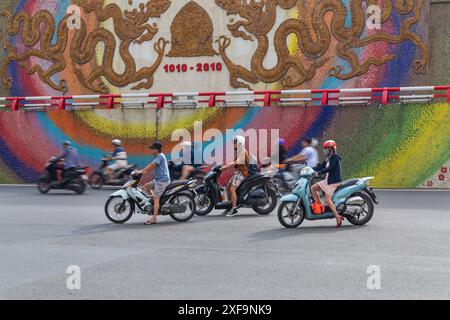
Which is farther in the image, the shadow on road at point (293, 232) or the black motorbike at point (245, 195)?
the black motorbike at point (245, 195)

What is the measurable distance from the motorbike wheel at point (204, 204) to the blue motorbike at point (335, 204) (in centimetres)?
272

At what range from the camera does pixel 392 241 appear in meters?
11.2

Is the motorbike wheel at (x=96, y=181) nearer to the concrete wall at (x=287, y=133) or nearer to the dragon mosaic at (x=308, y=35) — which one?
the concrete wall at (x=287, y=133)

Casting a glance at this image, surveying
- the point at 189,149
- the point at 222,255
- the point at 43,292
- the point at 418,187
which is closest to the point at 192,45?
the point at 189,149

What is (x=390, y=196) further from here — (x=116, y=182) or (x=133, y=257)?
(x=133, y=257)

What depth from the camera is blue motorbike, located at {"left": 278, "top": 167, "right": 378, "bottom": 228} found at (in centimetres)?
1299

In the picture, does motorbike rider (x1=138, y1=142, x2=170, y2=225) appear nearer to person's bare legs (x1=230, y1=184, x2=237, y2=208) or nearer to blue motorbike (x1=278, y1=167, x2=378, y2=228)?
person's bare legs (x1=230, y1=184, x2=237, y2=208)

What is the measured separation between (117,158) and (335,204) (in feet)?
34.7

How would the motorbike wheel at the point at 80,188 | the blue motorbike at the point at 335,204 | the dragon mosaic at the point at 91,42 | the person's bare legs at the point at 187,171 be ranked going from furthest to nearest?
the dragon mosaic at the point at 91,42 < the motorbike wheel at the point at 80,188 < the person's bare legs at the point at 187,171 < the blue motorbike at the point at 335,204

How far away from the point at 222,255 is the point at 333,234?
2663 mm

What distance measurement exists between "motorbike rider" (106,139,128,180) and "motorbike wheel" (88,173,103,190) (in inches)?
16.4

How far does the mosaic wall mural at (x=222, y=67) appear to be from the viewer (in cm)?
2173

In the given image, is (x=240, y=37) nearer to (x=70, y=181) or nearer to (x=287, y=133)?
(x=287, y=133)

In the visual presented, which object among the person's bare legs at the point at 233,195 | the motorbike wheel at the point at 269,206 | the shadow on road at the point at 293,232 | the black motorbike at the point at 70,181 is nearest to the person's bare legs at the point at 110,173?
the black motorbike at the point at 70,181
